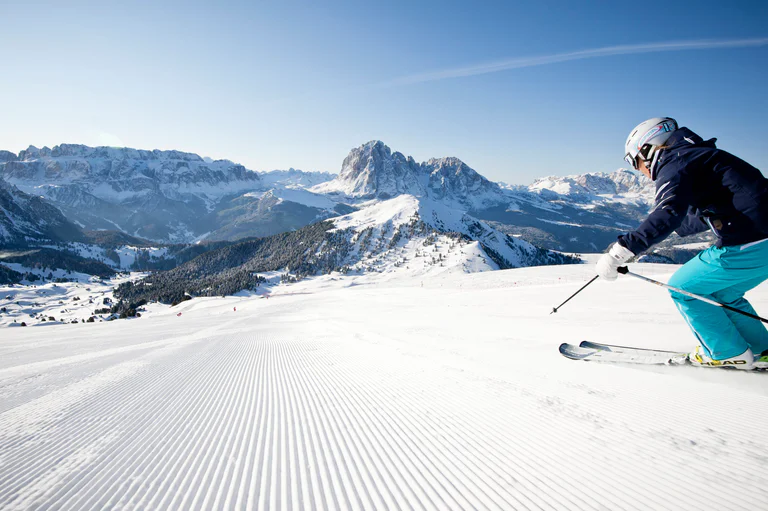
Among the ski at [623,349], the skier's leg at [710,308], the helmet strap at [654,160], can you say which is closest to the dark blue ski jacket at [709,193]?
the helmet strap at [654,160]

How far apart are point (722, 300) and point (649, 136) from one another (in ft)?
7.86

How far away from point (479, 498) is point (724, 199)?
432 centimetres

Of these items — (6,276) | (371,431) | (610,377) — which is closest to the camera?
(371,431)

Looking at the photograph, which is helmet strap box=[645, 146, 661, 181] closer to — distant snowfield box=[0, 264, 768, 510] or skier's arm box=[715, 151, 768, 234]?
skier's arm box=[715, 151, 768, 234]

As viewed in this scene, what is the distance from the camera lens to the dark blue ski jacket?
3592mm

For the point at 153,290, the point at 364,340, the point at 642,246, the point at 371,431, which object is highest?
the point at 642,246

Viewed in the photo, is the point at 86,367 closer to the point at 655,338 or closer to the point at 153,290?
the point at 655,338

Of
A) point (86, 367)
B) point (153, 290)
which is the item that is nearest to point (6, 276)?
point (153, 290)

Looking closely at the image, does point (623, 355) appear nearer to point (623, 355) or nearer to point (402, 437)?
point (623, 355)

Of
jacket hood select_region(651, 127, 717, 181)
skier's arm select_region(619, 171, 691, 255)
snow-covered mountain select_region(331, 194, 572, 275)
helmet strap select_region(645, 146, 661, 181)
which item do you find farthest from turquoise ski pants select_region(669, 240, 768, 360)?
snow-covered mountain select_region(331, 194, 572, 275)

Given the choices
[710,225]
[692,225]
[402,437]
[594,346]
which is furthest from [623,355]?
[402,437]

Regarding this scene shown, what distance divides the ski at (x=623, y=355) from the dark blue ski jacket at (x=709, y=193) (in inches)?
72.9

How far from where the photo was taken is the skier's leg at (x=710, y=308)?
13.3 feet

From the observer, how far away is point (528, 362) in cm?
539
